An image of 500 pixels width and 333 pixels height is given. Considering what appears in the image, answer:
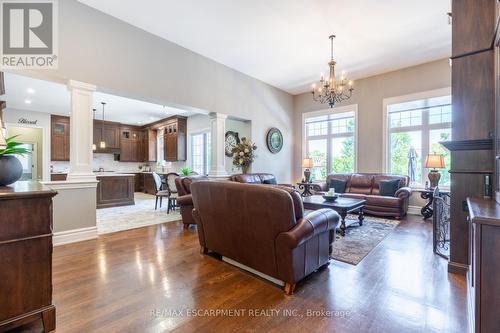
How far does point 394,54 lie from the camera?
16.1ft

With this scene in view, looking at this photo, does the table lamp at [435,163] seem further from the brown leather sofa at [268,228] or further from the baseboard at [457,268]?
the brown leather sofa at [268,228]

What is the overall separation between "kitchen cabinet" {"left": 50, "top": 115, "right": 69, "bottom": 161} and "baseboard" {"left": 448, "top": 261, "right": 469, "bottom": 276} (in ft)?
34.6

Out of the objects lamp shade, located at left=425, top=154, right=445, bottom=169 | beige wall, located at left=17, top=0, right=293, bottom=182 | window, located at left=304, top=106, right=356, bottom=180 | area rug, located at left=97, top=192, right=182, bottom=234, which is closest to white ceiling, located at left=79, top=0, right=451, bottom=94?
beige wall, located at left=17, top=0, right=293, bottom=182

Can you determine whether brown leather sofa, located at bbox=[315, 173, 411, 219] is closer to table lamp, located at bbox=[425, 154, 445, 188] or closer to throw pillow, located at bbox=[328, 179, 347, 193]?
throw pillow, located at bbox=[328, 179, 347, 193]

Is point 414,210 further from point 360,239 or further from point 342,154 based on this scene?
point 360,239

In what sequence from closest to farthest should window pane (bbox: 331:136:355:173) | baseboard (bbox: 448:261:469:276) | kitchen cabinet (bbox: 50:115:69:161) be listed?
baseboard (bbox: 448:261:469:276)
window pane (bbox: 331:136:355:173)
kitchen cabinet (bbox: 50:115:69:161)

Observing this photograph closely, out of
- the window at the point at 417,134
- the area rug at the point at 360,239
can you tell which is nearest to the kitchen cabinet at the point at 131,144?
the area rug at the point at 360,239

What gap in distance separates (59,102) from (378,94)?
890cm

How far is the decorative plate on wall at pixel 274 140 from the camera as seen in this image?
6.78 metres

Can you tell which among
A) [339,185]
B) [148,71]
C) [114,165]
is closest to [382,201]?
[339,185]

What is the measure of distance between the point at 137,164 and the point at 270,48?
27.4ft

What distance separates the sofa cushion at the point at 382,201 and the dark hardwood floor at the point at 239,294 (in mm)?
1844

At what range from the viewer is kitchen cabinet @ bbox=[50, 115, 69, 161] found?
26.9 ft

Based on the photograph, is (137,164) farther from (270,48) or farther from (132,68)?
(270,48)
